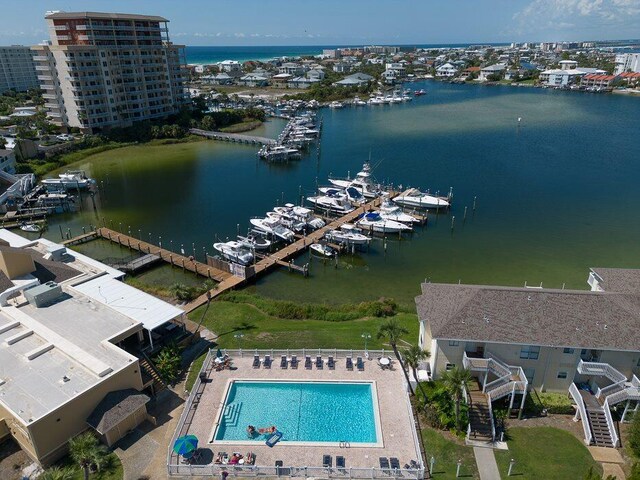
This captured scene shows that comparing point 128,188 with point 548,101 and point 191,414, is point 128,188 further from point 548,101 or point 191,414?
point 548,101

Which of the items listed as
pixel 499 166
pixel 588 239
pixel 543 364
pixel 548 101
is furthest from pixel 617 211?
pixel 548 101

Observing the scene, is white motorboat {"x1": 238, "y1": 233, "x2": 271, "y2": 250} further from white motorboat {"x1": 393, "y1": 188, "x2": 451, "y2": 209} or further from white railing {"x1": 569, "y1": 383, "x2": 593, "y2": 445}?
white railing {"x1": 569, "y1": 383, "x2": 593, "y2": 445}

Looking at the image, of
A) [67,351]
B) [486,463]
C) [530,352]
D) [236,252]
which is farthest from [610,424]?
[236,252]

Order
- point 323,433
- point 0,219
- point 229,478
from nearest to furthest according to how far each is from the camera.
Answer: point 229,478 < point 323,433 < point 0,219

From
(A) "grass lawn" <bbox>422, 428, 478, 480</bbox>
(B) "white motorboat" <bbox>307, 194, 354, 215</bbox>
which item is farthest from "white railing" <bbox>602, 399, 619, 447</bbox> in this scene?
(B) "white motorboat" <bbox>307, 194, 354, 215</bbox>

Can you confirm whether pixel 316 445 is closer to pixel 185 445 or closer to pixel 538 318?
pixel 185 445

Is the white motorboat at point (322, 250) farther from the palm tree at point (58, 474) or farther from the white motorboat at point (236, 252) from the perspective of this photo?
the palm tree at point (58, 474)
